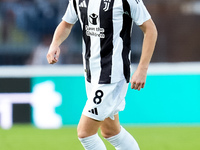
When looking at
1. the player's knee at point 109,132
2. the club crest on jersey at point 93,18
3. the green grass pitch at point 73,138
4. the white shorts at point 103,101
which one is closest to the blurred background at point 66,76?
the green grass pitch at point 73,138

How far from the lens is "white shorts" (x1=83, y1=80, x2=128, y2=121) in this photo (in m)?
3.65

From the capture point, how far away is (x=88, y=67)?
12.6ft

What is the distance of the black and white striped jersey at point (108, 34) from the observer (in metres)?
3.67

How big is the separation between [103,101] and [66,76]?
147 inches

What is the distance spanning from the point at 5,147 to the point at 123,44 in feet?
8.30

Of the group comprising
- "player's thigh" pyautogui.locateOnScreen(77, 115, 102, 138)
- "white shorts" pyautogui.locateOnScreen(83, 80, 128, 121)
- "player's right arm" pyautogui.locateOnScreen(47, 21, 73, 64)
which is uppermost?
"player's right arm" pyautogui.locateOnScreen(47, 21, 73, 64)

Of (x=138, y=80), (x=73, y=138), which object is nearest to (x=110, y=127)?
(x=138, y=80)

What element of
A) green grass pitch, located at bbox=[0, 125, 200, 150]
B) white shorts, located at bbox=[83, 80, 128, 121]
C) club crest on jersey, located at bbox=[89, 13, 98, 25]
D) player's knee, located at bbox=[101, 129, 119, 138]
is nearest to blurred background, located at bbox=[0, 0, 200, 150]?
green grass pitch, located at bbox=[0, 125, 200, 150]

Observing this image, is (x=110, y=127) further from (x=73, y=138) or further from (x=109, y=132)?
(x=73, y=138)

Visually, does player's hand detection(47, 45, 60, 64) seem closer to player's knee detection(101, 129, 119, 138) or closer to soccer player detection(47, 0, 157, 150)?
soccer player detection(47, 0, 157, 150)

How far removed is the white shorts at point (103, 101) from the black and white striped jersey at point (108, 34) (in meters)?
0.04

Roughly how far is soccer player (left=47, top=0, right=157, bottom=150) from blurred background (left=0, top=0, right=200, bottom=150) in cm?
338

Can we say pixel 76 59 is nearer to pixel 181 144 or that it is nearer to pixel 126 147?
pixel 181 144

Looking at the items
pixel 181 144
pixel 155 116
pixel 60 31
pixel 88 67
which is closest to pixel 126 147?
pixel 88 67
